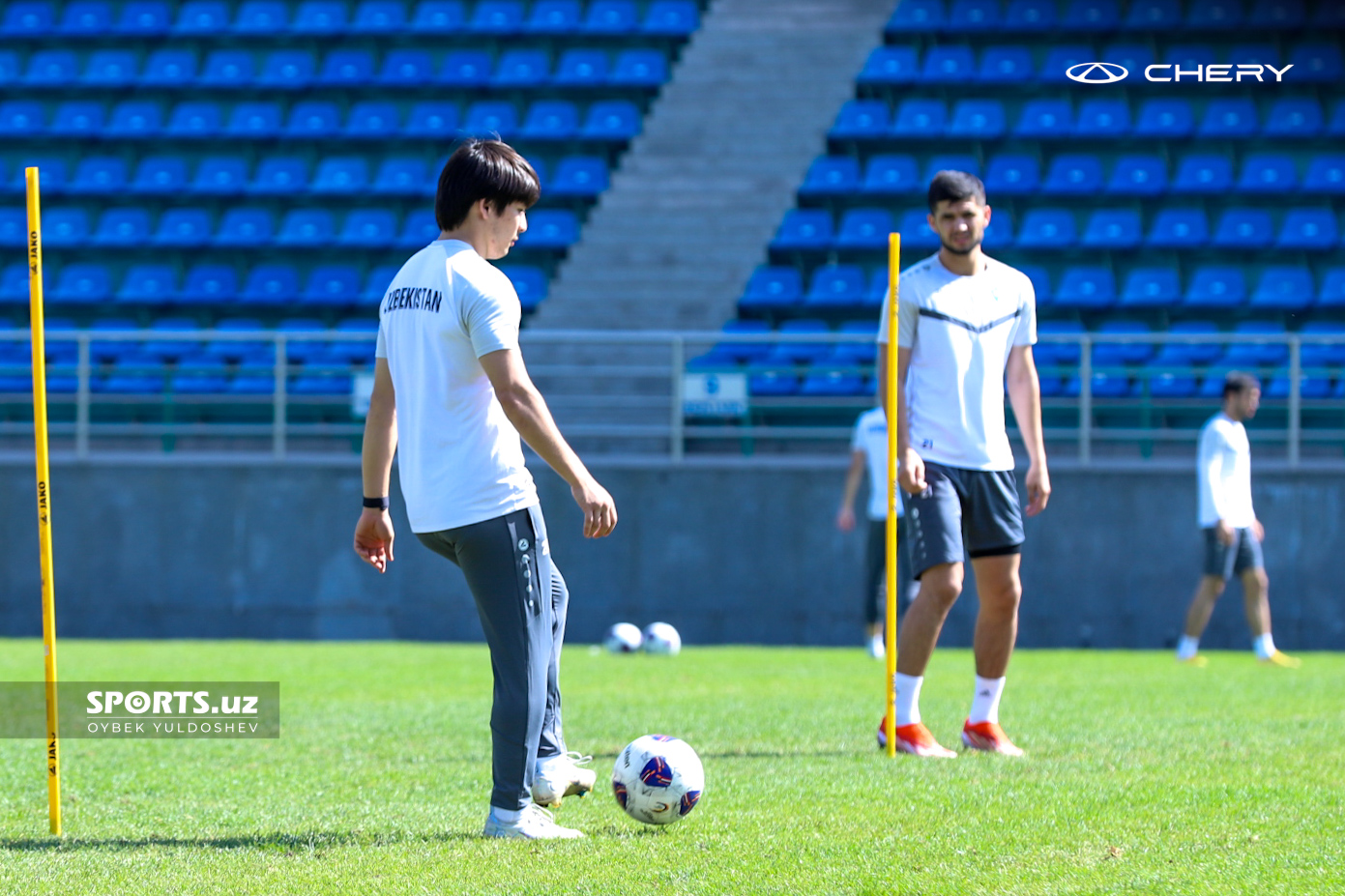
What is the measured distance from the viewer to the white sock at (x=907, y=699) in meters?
5.93

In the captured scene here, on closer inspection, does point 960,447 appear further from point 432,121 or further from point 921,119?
point 432,121

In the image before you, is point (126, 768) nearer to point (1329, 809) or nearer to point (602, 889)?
point (602, 889)

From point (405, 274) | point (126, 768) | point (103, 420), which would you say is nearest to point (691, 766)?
point (405, 274)

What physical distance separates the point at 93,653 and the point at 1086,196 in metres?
10.6

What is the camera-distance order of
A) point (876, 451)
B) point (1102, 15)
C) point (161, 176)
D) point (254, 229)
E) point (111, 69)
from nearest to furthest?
point (876, 451), point (254, 229), point (161, 176), point (1102, 15), point (111, 69)

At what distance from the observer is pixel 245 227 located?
17.1 meters

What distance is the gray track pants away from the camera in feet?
13.4

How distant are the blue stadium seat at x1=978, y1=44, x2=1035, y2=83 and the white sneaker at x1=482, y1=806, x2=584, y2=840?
47.8 ft

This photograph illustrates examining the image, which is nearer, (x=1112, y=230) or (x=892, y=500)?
(x=892, y=500)

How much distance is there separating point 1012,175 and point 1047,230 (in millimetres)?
864

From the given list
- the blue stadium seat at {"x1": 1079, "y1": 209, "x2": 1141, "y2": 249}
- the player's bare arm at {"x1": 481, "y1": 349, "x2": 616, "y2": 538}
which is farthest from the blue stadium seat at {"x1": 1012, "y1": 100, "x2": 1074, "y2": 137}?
the player's bare arm at {"x1": 481, "y1": 349, "x2": 616, "y2": 538}

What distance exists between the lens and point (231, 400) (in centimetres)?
1358

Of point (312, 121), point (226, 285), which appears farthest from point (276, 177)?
point (226, 285)

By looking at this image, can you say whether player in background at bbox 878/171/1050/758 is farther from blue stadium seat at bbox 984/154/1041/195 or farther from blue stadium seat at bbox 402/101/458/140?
blue stadium seat at bbox 402/101/458/140
